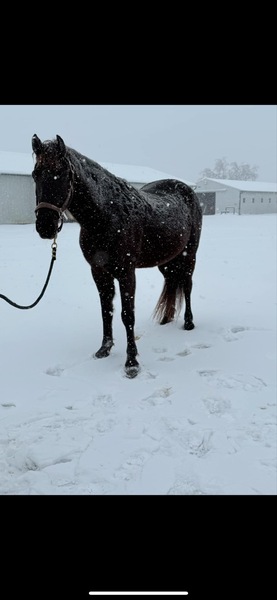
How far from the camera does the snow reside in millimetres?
2146

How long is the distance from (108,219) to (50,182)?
0.73 m

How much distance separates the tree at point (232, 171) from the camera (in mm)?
90988

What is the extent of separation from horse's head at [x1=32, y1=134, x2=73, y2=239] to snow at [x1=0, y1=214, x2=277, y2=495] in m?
1.38

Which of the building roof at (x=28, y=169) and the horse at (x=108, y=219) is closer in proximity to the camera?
the horse at (x=108, y=219)

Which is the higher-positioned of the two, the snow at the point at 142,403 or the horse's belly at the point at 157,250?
the horse's belly at the point at 157,250

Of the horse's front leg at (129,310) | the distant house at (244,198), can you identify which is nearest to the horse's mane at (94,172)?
the horse's front leg at (129,310)

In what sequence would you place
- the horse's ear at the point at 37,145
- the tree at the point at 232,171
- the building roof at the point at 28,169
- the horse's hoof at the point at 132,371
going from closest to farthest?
1. the horse's ear at the point at 37,145
2. the horse's hoof at the point at 132,371
3. the building roof at the point at 28,169
4. the tree at the point at 232,171

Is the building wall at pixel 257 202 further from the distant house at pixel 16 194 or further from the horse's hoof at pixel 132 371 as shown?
the horse's hoof at pixel 132 371

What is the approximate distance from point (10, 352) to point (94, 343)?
92 cm

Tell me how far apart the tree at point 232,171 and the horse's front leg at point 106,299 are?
92.6m

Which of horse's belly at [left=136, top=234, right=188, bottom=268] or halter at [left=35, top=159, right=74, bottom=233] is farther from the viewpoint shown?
horse's belly at [left=136, top=234, right=188, bottom=268]

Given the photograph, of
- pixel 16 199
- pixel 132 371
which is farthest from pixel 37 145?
pixel 16 199

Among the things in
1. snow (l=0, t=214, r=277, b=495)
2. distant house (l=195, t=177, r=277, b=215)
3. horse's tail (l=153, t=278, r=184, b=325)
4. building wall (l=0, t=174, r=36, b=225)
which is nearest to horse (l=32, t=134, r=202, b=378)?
horse's tail (l=153, t=278, r=184, b=325)

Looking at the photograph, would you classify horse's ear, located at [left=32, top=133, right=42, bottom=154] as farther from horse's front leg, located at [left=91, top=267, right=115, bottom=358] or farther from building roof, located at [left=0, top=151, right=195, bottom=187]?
building roof, located at [left=0, top=151, right=195, bottom=187]
